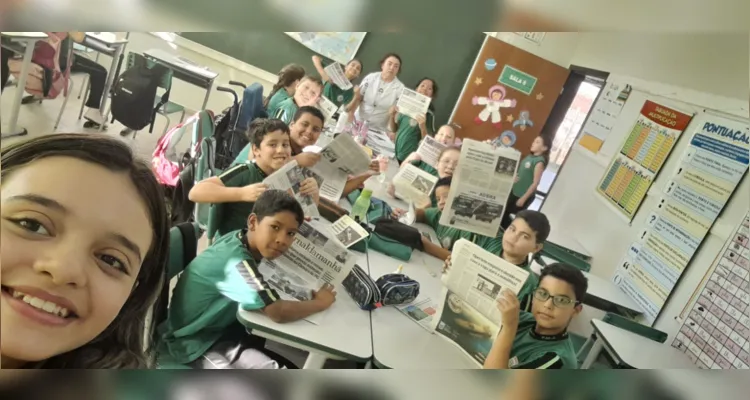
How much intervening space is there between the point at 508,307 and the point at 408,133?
1.18ft

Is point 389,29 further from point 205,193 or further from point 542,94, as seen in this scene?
point 205,193

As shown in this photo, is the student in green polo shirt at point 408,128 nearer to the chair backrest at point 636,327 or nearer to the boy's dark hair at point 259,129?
the boy's dark hair at point 259,129

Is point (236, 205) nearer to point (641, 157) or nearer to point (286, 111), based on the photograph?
point (286, 111)

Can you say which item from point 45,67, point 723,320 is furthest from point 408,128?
point 723,320

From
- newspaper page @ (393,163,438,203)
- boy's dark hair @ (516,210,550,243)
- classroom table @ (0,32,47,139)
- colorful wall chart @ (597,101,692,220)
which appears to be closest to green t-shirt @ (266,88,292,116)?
newspaper page @ (393,163,438,203)

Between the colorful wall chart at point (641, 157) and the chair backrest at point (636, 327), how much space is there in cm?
19

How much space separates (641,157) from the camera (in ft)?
3.17

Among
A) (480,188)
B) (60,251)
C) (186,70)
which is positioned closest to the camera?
(60,251)

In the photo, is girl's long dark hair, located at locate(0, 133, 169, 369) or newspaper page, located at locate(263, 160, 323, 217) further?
newspaper page, located at locate(263, 160, 323, 217)

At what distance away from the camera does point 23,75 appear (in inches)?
31.0

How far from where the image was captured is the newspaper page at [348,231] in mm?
903

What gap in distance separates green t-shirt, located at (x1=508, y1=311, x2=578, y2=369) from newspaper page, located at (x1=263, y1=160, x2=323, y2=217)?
423mm

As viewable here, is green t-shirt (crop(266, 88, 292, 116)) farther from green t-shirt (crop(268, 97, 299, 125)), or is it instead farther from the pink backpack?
the pink backpack

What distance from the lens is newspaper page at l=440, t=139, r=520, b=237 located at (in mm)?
923
